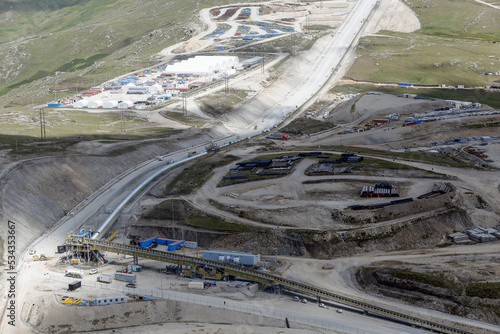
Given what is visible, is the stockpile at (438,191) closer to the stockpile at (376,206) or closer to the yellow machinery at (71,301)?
the stockpile at (376,206)

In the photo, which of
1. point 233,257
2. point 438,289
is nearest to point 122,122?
point 233,257

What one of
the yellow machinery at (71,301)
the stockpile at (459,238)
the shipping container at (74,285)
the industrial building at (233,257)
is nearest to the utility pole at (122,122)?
the industrial building at (233,257)

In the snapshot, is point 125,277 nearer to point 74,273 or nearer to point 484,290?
point 74,273

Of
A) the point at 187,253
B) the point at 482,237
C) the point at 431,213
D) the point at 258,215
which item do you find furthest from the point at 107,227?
the point at 482,237

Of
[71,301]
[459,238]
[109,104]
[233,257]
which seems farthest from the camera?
[109,104]

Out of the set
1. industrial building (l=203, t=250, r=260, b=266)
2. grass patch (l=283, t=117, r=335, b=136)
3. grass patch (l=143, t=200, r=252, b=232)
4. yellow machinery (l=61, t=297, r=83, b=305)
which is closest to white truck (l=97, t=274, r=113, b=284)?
yellow machinery (l=61, t=297, r=83, b=305)

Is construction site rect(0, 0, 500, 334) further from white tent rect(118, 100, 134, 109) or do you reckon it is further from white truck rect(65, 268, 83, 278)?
white tent rect(118, 100, 134, 109)

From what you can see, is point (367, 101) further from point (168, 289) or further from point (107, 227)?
point (168, 289)
